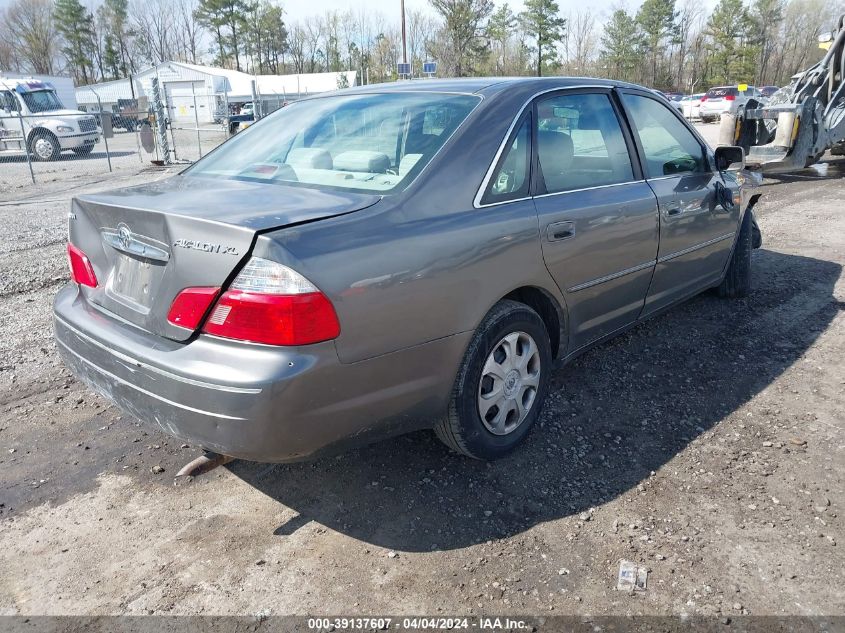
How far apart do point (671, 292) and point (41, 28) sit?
8095 cm

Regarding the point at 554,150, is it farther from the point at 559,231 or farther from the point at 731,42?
the point at 731,42

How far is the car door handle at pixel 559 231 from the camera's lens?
116 inches

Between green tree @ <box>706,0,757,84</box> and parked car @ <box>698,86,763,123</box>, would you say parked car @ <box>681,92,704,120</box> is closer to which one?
parked car @ <box>698,86,763,123</box>

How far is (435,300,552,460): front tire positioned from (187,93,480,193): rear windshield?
30.3 inches

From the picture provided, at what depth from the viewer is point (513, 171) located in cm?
289

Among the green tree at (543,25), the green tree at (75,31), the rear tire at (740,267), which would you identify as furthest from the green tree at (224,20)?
the rear tire at (740,267)

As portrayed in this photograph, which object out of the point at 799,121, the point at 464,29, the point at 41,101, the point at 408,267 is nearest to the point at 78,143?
the point at 41,101

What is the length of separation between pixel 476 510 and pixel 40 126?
72.3ft

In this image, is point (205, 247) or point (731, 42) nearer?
point (205, 247)

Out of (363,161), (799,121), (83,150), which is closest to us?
(363,161)

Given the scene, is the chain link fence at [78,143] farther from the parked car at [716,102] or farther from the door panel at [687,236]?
the parked car at [716,102]

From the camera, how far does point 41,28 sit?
218 feet

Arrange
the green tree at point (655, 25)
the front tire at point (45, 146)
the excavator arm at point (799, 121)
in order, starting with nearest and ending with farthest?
the excavator arm at point (799, 121), the front tire at point (45, 146), the green tree at point (655, 25)

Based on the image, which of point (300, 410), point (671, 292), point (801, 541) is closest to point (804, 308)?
point (671, 292)
